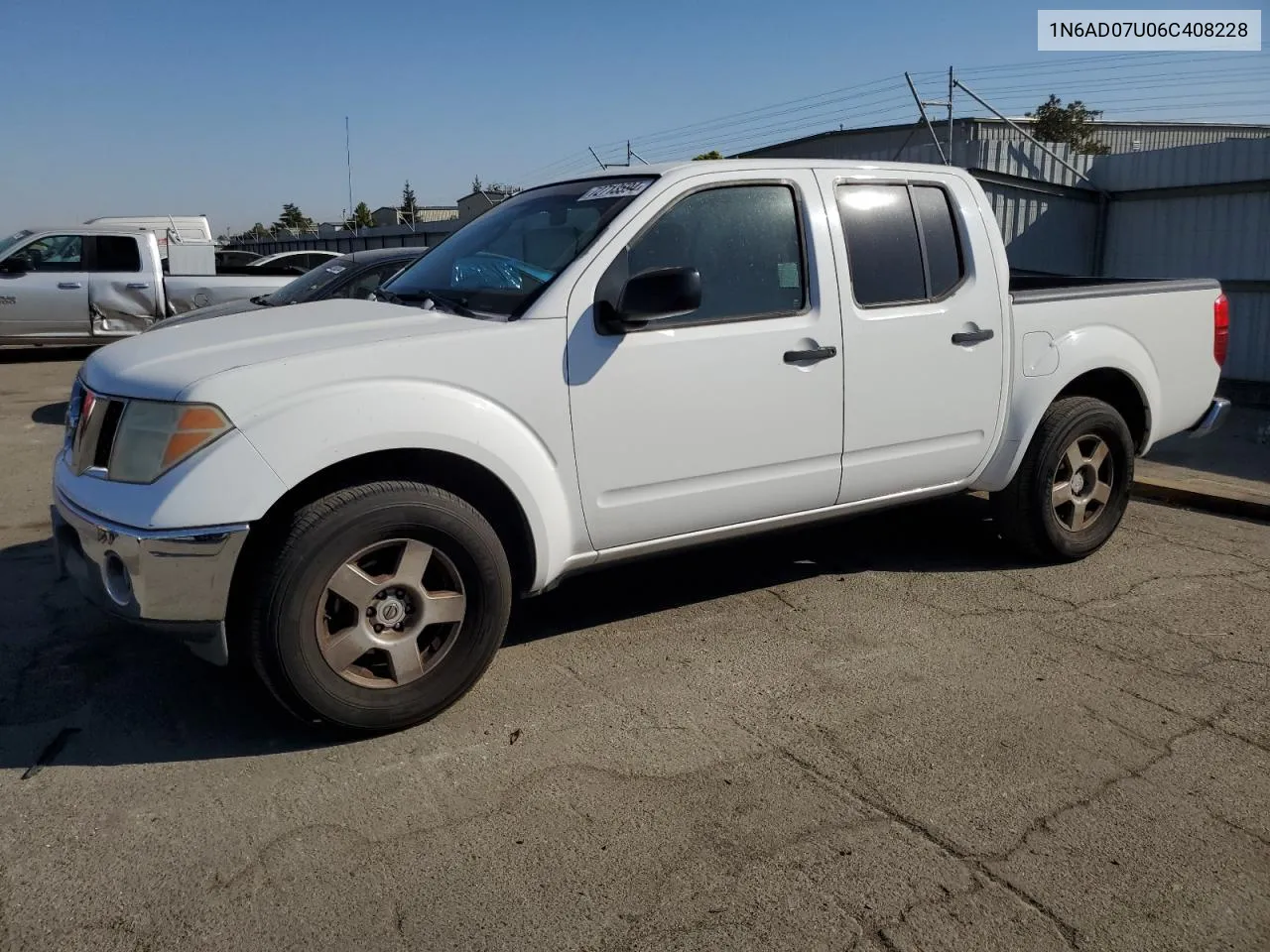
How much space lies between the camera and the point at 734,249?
4.33 meters

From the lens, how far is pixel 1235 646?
175 inches

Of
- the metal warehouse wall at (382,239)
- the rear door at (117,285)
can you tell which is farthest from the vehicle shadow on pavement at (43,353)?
the metal warehouse wall at (382,239)

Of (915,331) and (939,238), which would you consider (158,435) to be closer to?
(915,331)

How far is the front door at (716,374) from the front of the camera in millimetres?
3977

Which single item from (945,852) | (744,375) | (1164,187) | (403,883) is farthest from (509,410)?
(1164,187)

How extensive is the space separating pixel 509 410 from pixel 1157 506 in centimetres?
480

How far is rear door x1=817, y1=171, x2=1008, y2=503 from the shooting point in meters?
4.59

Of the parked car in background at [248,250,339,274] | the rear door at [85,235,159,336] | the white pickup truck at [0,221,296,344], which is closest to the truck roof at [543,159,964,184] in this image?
the white pickup truck at [0,221,296,344]

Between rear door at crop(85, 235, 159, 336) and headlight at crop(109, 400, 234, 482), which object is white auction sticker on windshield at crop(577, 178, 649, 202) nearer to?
headlight at crop(109, 400, 234, 482)

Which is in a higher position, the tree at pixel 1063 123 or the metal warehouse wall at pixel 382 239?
the tree at pixel 1063 123

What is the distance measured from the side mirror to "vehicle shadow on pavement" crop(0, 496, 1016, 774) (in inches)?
51.9

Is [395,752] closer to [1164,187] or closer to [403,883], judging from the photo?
[403,883]

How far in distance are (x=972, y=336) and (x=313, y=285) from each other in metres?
6.23

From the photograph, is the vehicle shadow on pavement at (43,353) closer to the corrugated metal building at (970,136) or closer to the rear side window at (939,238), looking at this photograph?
the corrugated metal building at (970,136)
